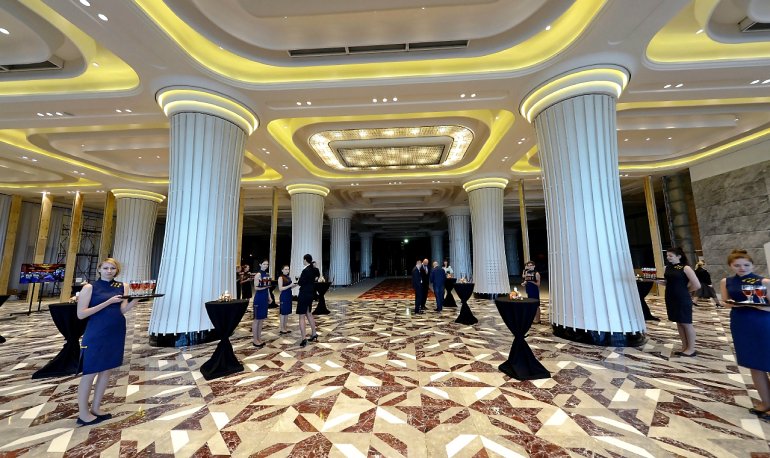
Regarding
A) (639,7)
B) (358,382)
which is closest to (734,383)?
(358,382)

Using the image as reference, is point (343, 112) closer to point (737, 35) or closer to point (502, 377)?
point (502, 377)

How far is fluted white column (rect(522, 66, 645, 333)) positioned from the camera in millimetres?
4500

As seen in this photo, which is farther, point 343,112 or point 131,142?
point 131,142

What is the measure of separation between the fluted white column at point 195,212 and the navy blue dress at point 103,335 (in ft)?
8.55

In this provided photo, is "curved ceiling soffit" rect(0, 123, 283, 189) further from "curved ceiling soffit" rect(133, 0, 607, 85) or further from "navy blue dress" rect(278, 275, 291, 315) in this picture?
"navy blue dress" rect(278, 275, 291, 315)

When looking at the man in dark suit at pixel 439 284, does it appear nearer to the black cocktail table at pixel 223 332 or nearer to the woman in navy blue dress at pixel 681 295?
the woman in navy blue dress at pixel 681 295

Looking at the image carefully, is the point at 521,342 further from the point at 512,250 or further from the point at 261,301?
the point at 512,250

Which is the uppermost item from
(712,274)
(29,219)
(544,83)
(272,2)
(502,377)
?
(272,2)

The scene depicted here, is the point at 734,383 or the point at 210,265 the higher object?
the point at 210,265

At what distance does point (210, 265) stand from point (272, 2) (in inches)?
162

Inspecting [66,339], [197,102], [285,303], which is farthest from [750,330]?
[197,102]

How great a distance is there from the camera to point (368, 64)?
196 inches

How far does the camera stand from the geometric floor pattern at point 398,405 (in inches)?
82.6

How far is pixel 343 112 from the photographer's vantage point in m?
5.99
